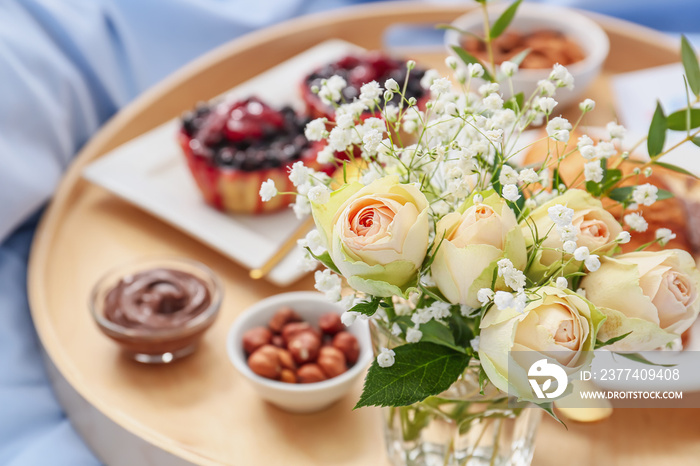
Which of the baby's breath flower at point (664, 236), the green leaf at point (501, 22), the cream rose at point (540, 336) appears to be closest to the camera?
the cream rose at point (540, 336)

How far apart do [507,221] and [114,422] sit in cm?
56

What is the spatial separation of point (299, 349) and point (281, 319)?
0.19 feet

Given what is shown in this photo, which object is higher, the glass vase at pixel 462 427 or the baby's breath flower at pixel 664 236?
the baby's breath flower at pixel 664 236

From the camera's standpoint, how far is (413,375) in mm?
589

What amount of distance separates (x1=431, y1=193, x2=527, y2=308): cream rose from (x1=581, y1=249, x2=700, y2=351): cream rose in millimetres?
66

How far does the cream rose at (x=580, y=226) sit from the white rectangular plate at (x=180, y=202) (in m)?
0.54

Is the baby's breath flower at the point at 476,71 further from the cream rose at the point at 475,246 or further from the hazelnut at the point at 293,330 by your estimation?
the hazelnut at the point at 293,330

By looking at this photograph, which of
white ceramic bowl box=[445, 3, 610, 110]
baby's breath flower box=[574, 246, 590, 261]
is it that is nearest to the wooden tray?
baby's breath flower box=[574, 246, 590, 261]

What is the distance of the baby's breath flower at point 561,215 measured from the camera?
51 cm

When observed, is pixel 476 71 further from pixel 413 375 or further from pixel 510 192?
pixel 413 375

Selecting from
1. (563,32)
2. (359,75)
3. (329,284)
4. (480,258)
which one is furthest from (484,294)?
(563,32)

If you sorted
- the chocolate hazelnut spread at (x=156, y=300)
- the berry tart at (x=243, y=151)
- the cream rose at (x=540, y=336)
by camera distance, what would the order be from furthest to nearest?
the berry tart at (x=243, y=151) < the chocolate hazelnut spread at (x=156, y=300) < the cream rose at (x=540, y=336)

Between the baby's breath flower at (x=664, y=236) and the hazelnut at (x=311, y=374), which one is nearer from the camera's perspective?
the baby's breath flower at (x=664, y=236)

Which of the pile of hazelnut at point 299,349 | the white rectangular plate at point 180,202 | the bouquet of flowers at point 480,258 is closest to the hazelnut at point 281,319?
the pile of hazelnut at point 299,349
